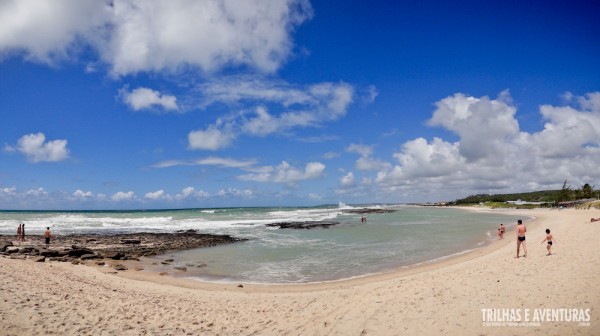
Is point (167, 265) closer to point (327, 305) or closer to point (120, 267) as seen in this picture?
point (120, 267)

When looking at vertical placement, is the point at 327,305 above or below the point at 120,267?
above

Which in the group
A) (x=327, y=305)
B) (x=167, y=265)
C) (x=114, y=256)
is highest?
(x=327, y=305)

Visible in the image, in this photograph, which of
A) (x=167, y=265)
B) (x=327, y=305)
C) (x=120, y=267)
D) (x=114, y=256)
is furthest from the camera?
(x=114, y=256)

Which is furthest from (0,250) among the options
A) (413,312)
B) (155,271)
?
(413,312)

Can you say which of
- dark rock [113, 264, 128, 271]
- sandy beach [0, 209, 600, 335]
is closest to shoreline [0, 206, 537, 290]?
dark rock [113, 264, 128, 271]

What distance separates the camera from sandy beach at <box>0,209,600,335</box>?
8.18m

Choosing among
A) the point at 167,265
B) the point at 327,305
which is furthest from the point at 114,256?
the point at 327,305

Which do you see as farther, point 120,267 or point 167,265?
point 167,265

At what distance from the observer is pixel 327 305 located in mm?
10656

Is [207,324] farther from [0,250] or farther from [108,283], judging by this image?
[0,250]

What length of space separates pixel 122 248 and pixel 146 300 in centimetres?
1707

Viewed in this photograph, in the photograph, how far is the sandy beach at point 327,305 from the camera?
26.8 ft

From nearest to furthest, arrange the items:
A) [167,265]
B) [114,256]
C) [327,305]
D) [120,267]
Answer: [327,305]
[120,267]
[167,265]
[114,256]

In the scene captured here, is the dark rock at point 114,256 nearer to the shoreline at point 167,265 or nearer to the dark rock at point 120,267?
the shoreline at point 167,265
